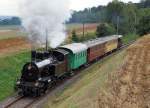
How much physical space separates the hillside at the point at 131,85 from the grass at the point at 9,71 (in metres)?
12.6

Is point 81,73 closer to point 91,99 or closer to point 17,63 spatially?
point 17,63

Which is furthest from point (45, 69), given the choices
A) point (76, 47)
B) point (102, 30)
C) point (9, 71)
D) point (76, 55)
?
point (102, 30)

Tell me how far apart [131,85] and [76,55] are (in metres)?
17.1

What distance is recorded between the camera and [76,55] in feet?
103

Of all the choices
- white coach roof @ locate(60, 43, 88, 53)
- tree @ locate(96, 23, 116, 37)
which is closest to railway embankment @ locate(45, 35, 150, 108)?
white coach roof @ locate(60, 43, 88, 53)

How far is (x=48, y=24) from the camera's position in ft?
106

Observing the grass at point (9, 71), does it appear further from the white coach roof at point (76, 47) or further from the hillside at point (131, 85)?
the hillside at point (131, 85)

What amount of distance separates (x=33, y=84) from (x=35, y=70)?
1.07m

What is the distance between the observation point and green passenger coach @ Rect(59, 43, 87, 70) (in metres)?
30.1

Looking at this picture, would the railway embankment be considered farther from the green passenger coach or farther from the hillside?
the green passenger coach

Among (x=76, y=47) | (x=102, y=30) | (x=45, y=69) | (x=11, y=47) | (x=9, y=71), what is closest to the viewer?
(x=45, y=69)

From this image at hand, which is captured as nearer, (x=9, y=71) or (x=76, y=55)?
(x=76, y=55)

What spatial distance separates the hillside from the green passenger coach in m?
14.1

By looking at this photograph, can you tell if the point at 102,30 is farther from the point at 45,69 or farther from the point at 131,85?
the point at 131,85
